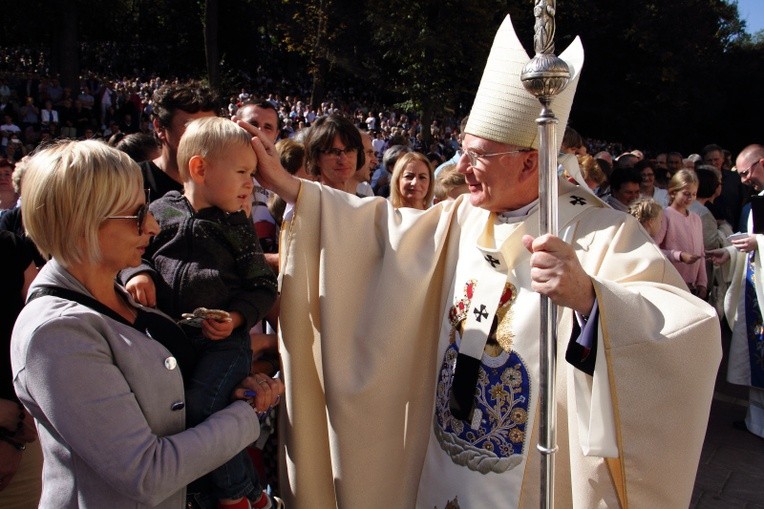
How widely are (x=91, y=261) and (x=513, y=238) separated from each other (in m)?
1.40

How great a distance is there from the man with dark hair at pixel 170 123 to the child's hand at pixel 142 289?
84 cm

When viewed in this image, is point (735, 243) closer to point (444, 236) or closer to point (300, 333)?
point (444, 236)

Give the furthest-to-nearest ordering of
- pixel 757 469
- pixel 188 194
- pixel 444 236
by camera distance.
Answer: pixel 757 469, pixel 444 236, pixel 188 194

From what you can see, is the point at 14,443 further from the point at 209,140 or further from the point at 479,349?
the point at 479,349

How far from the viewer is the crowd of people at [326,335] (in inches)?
64.8

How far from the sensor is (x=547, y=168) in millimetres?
1700

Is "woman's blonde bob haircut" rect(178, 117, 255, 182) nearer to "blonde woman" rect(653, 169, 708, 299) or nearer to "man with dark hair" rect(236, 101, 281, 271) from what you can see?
"man with dark hair" rect(236, 101, 281, 271)

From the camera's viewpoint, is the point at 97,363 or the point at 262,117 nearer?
the point at 97,363

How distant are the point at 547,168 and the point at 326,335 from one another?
115 cm

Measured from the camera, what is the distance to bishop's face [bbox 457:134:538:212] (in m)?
2.46

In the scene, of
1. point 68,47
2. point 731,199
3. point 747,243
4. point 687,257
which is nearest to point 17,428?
point 747,243

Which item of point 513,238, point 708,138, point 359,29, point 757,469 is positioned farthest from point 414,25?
point 513,238

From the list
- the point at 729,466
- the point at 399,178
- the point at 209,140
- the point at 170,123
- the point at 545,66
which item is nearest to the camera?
the point at 545,66

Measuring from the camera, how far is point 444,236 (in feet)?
8.86
